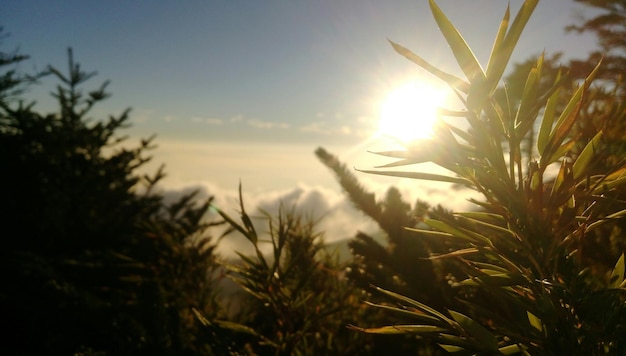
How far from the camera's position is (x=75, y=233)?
20.8 feet

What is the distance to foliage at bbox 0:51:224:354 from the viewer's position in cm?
404

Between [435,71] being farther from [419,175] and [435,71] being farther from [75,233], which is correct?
[75,233]

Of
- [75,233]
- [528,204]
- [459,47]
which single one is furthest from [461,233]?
[75,233]

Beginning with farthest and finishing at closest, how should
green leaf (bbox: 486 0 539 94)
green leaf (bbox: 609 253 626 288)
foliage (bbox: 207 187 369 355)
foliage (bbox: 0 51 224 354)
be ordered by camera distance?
foliage (bbox: 0 51 224 354)
foliage (bbox: 207 187 369 355)
green leaf (bbox: 609 253 626 288)
green leaf (bbox: 486 0 539 94)

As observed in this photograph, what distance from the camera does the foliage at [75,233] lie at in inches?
159

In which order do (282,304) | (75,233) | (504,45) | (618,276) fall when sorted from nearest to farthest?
(504,45), (618,276), (282,304), (75,233)

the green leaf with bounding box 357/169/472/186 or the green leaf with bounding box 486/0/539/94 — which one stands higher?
the green leaf with bounding box 486/0/539/94

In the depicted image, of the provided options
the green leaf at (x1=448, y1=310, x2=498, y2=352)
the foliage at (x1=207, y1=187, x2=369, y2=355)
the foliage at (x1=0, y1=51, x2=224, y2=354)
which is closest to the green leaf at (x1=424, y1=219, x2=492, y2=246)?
the green leaf at (x1=448, y1=310, x2=498, y2=352)

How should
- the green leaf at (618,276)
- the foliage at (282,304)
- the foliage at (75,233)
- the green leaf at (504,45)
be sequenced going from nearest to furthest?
the green leaf at (504,45) → the green leaf at (618,276) → the foliage at (282,304) → the foliage at (75,233)

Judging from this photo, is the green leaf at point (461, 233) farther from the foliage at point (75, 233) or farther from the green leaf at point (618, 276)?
the foliage at point (75, 233)

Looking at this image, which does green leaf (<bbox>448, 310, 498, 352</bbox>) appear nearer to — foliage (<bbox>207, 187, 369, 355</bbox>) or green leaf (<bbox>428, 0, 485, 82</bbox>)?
green leaf (<bbox>428, 0, 485, 82</bbox>)

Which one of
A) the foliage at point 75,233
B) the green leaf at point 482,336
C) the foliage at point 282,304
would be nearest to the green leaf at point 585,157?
the green leaf at point 482,336

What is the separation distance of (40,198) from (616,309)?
7850mm

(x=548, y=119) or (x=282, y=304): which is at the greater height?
(x=548, y=119)
